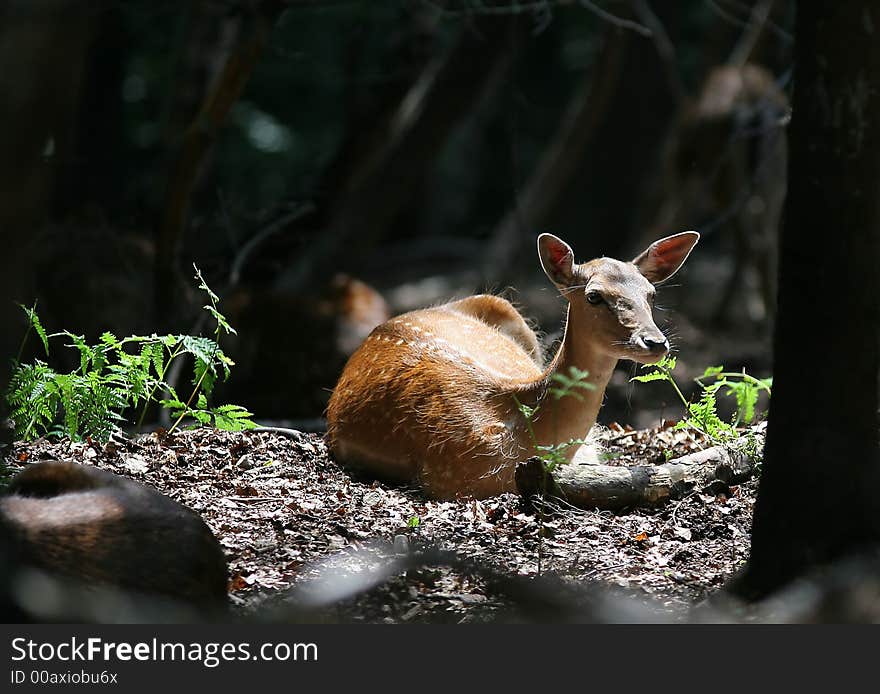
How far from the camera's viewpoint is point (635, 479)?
6.29 m

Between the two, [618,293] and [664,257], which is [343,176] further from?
[618,293]

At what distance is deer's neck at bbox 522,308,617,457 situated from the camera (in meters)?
6.49

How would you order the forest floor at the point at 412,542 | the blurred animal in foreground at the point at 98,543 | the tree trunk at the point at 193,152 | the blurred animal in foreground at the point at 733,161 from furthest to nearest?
the blurred animal in foreground at the point at 733,161
the tree trunk at the point at 193,152
the forest floor at the point at 412,542
the blurred animal in foreground at the point at 98,543

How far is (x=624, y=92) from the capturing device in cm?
2247

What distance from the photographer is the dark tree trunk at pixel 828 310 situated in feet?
14.9

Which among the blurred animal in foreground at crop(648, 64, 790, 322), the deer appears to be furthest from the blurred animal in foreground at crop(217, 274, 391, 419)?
the deer

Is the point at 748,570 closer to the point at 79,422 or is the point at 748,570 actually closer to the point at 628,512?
the point at 628,512

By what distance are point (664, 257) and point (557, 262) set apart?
2.04ft

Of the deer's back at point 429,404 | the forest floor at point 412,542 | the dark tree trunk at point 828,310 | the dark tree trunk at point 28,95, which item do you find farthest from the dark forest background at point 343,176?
the dark tree trunk at point 828,310

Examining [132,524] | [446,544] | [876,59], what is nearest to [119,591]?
[132,524]

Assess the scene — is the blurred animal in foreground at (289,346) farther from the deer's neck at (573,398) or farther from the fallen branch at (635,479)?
the fallen branch at (635,479)

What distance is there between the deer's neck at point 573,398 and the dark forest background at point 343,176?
13.6 inches

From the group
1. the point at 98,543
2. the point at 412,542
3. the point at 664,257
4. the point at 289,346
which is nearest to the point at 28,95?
the point at 98,543

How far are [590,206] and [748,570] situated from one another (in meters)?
19.4
